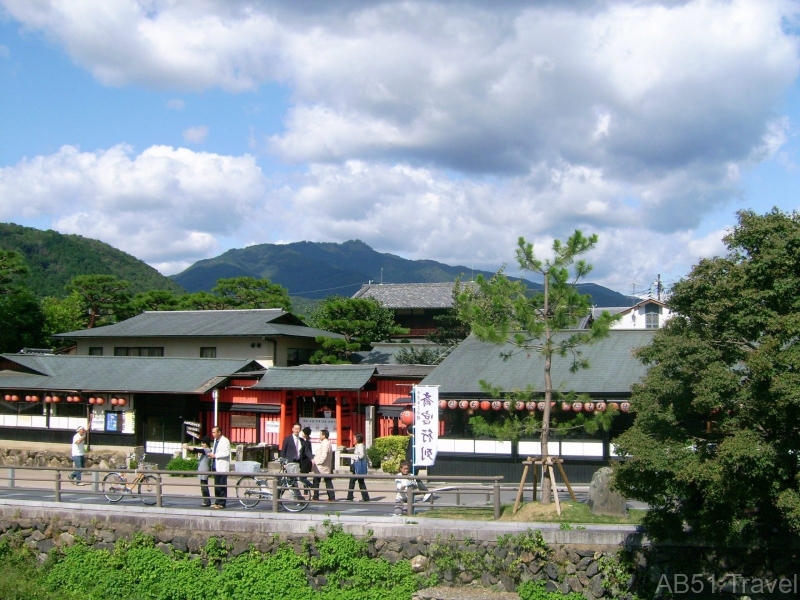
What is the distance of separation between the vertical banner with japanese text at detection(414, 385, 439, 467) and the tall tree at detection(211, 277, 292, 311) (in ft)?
82.6

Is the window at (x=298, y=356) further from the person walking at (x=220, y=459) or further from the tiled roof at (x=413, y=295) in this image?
the person walking at (x=220, y=459)

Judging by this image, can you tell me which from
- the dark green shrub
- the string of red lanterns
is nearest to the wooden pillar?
the dark green shrub

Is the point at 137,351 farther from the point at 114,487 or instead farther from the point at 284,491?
the point at 284,491

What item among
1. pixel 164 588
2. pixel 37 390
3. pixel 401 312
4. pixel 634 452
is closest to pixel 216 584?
pixel 164 588

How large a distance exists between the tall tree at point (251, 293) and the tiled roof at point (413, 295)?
5.17 metres

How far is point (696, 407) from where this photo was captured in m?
10.8

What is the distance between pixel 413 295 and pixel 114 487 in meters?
33.3

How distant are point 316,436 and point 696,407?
16.3 meters

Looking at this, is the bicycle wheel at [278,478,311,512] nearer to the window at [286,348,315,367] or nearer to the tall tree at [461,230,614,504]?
the tall tree at [461,230,614,504]

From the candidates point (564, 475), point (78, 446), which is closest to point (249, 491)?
point (78, 446)

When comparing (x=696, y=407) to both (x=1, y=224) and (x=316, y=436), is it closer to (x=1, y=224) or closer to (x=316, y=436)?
(x=316, y=436)

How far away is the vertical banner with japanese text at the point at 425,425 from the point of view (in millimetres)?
18108

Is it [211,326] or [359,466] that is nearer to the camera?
[359,466]

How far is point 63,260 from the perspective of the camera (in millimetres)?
76375
